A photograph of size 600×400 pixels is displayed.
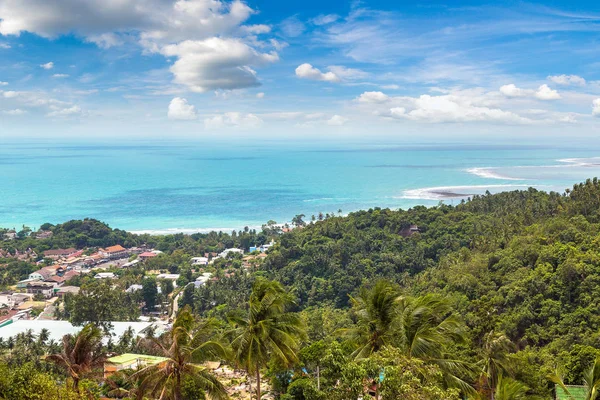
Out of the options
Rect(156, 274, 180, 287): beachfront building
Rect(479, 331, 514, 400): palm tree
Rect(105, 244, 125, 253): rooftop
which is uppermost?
Rect(479, 331, 514, 400): palm tree

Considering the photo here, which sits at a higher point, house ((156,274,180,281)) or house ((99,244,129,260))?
house ((99,244,129,260))

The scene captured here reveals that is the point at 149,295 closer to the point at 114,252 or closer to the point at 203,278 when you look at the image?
the point at 203,278

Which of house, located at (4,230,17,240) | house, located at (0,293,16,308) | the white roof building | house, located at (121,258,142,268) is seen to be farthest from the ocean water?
the white roof building

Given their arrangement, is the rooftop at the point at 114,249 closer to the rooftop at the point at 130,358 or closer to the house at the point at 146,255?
the house at the point at 146,255

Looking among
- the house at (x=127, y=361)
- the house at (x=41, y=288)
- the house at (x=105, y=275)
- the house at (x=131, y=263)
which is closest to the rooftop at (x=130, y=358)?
the house at (x=127, y=361)

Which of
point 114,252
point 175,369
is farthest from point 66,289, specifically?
point 175,369

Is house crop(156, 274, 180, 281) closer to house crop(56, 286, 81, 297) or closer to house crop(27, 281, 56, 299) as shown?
house crop(56, 286, 81, 297)
